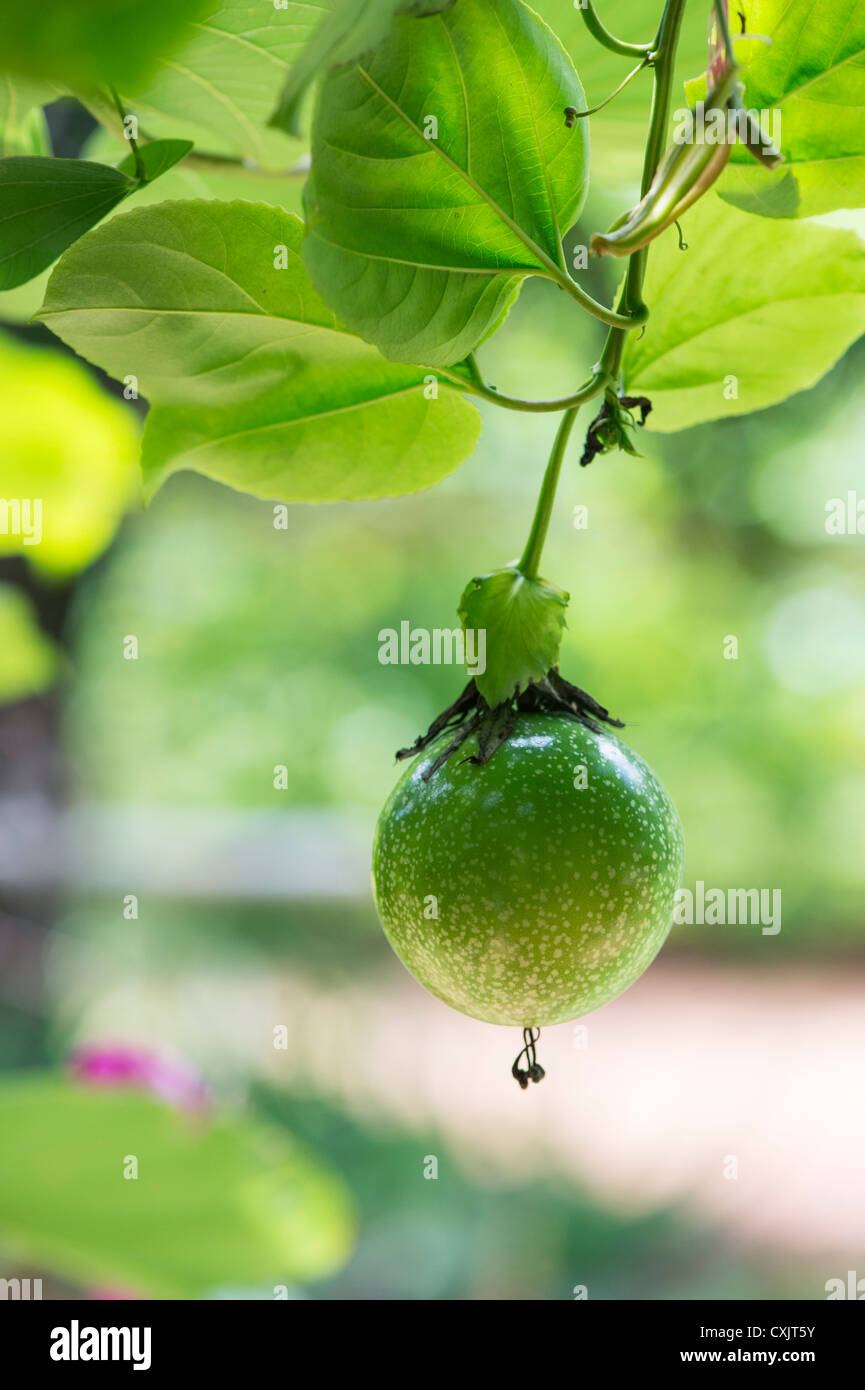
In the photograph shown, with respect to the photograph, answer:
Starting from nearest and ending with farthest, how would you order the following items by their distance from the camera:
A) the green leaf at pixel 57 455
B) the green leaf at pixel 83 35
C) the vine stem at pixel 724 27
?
the green leaf at pixel 83 35
the vine stem at pixel 724 27
the green leaf at pixel 57 455

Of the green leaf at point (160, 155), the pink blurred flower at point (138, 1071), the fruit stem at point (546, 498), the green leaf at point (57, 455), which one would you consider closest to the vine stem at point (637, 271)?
the fruit stem at point (546, 498)

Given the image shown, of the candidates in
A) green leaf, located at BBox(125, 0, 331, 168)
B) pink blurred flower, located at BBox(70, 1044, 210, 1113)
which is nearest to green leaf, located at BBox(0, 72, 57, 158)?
green leaf, located at BBox(125, 0, 331, 168)

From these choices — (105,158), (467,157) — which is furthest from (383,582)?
(467,157)

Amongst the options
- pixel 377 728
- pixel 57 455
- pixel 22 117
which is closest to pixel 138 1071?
pixel 57 455

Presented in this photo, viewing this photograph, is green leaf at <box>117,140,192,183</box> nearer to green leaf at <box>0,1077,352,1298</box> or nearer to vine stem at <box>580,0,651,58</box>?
vine stem at <box>580,0,651,58</box>

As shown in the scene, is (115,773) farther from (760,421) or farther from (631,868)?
(631,868)

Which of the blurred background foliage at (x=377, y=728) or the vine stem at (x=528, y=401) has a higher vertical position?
the blurred background foliage at (x=377, y=728)

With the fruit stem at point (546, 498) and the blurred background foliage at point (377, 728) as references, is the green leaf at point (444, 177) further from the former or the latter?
the blurred background foliage at point (377, 728)
